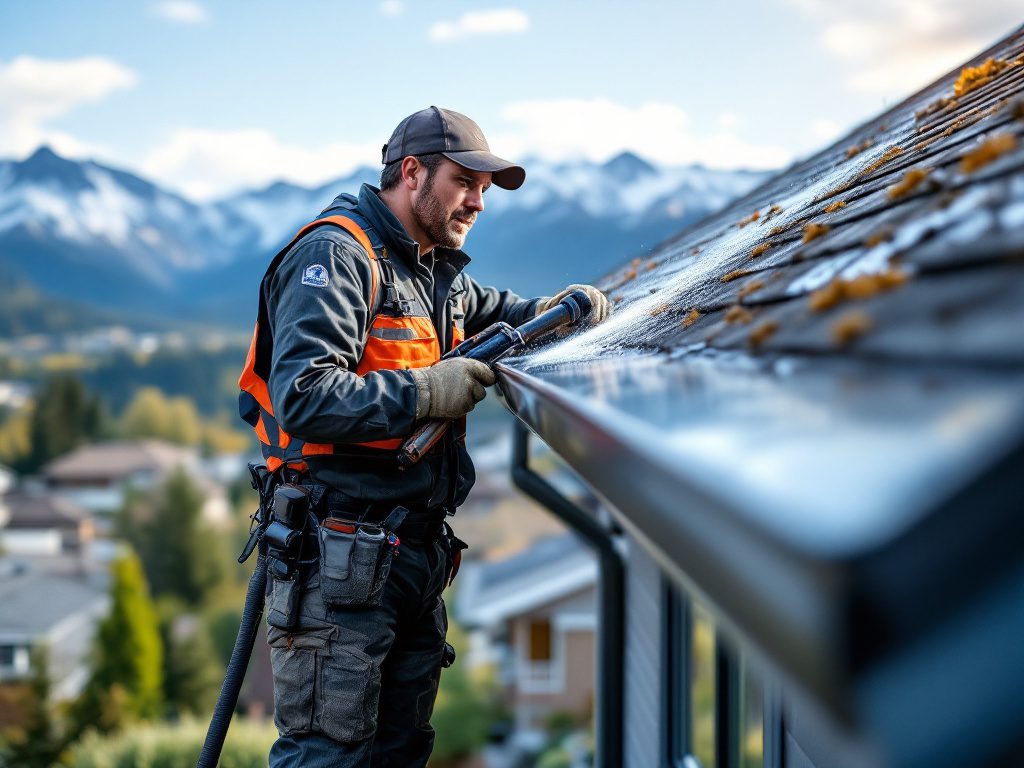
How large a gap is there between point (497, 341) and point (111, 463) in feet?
236

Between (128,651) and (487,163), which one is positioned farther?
(128,651)

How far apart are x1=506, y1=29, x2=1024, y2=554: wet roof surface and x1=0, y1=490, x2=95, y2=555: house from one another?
65807mm

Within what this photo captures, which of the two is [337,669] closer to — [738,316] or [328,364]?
[328,364]

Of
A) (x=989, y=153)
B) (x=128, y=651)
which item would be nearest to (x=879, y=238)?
(x=989, y=153)

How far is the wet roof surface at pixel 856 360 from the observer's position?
617 mm

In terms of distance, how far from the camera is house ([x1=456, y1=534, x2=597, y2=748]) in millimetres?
27984

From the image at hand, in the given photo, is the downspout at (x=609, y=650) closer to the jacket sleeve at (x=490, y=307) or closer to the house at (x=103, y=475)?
the jacket sleeve at (x=490, y=307)

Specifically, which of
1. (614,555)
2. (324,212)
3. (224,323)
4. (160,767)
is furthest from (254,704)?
(224,323)

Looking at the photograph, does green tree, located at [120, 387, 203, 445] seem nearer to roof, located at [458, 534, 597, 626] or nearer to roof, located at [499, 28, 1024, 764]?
roof, located at [458, 534, 597, 626]

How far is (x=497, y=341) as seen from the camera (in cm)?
288

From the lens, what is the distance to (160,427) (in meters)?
85.2

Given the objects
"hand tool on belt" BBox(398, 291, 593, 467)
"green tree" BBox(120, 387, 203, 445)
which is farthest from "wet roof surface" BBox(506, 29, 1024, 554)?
"green tree" BBox(120, 387, 203, 445)

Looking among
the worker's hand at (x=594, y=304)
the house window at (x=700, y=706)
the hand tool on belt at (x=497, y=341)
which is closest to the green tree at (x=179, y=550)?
the house window at (x=700, y=706)

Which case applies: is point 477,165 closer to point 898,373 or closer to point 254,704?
point 898,373
